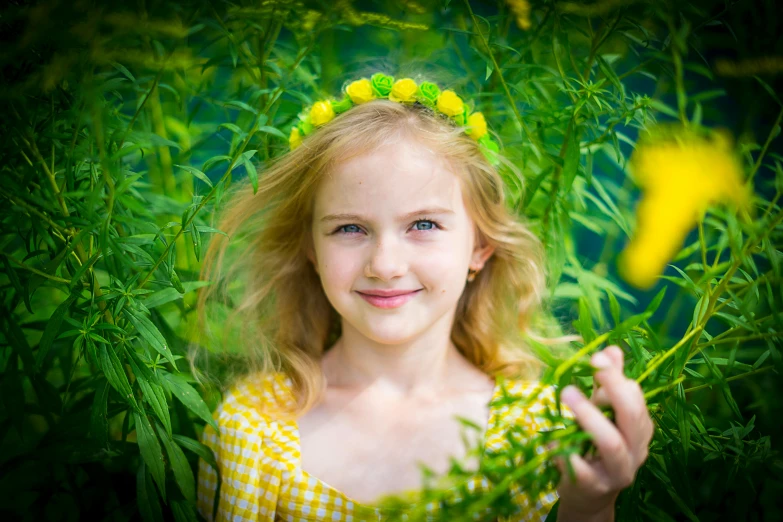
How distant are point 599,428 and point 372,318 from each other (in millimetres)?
499

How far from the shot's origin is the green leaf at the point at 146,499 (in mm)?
1068

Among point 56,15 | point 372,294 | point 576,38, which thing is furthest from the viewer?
point 576,38

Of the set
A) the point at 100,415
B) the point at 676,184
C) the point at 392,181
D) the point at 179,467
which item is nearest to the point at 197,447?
the point at 179,467

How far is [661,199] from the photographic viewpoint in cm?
110

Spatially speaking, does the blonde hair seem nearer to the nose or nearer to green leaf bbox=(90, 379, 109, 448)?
the nose

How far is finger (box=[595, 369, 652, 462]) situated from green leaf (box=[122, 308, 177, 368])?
1.92 ft

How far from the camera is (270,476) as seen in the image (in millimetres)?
1209

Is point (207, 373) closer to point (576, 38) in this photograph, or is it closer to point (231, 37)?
point (231, 37)

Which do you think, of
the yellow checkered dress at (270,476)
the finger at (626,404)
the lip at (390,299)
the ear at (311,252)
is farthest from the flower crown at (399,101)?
the finger at (626,404)

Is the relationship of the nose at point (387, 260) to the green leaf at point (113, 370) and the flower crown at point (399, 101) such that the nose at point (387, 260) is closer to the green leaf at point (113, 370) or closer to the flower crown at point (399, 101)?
the flower crown at point (399, 101)

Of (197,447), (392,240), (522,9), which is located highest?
(522,9)

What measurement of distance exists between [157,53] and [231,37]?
5.1 inches

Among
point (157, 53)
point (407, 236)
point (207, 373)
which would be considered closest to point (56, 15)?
point (157, 53)

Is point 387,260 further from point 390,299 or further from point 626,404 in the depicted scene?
point 626,404
